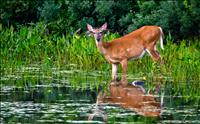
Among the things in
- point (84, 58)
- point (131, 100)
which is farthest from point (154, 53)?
point (131, 100)

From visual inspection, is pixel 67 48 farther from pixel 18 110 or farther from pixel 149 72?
pixel 18 110

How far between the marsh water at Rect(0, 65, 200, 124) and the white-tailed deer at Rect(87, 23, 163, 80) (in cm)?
69

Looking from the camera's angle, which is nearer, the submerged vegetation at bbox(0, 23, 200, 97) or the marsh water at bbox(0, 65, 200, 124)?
the marsh water at bbox(0, 65, 200, 124)

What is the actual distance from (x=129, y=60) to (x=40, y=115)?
636cm

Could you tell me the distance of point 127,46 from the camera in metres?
18.0

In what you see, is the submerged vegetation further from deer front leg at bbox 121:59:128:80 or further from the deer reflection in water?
the deer reflection in water

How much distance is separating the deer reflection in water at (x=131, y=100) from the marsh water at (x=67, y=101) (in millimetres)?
81

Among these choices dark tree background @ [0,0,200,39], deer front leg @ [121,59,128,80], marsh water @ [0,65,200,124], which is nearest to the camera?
marsh water @ [0,65,200,124]

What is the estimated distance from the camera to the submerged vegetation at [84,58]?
16188 millimetres

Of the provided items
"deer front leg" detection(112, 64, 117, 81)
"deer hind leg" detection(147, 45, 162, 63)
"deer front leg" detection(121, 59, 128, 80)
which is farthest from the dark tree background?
"deer front leg" detection(112, 64, 117, 81)

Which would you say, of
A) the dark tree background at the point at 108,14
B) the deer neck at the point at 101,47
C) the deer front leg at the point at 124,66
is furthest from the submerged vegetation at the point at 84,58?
the dark tree background at the point at 108,14

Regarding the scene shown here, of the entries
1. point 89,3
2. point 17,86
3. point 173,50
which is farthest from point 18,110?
point 89,3

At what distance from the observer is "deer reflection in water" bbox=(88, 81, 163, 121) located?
12188 millimetres

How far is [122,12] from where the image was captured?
23406 mm
